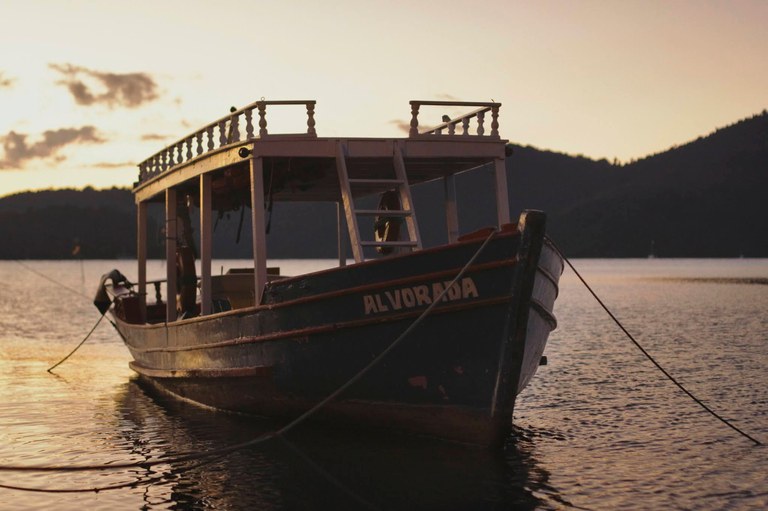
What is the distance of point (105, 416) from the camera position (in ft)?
A: 51.4

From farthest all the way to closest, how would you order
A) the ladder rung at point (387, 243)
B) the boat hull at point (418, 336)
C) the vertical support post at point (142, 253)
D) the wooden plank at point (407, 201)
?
the vertical support post at point (142, 253), the wooden plank at point (407, 201), the ladder rung at point (387, 243), the boat hull at point (418, 336)

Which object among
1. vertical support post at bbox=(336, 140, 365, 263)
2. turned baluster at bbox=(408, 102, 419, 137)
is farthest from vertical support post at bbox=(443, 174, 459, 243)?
vertical support post at bbox=(336, 140, 365, 263)

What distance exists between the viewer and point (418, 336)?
10.5 metres

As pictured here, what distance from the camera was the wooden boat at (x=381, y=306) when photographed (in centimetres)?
1010

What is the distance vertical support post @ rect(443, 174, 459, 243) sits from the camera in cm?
1430

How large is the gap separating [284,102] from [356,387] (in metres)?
3.94

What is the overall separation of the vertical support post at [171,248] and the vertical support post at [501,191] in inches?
238

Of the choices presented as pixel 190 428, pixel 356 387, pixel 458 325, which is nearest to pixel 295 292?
pixel 356 387

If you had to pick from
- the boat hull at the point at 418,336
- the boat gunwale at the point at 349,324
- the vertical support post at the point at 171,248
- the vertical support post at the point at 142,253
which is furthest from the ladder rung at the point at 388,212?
the vertical support post at the point at 142,253

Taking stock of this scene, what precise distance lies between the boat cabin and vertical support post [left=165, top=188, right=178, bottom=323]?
0.02 m

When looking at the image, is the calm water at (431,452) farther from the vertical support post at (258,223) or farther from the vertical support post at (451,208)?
the vertical support post at (451,208)

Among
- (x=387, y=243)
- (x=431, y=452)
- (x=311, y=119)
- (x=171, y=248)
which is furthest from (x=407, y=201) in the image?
(x=171, y=248)

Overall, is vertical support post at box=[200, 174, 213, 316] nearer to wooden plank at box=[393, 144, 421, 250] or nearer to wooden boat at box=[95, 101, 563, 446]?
wooden boat at box=[95, 101, 563, 446]

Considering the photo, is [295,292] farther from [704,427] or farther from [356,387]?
[704,427]
